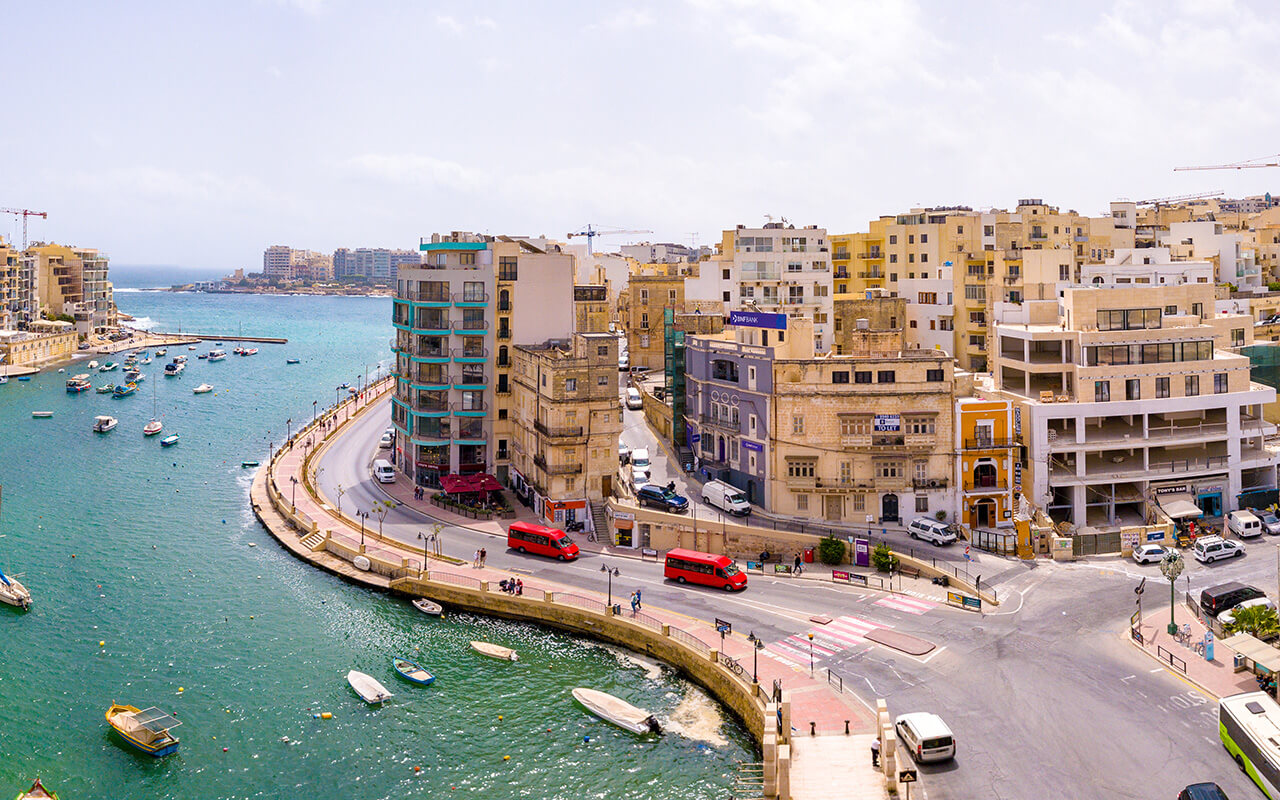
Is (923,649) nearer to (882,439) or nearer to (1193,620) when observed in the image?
(1193,620)

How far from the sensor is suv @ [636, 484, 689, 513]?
65688 millimetres

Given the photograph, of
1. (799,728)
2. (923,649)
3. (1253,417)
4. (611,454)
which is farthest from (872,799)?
(1253,417)

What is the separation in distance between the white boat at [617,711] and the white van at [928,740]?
1099 cm

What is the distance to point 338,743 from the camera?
4281 cm

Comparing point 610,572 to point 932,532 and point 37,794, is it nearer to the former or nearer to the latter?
point 932,532

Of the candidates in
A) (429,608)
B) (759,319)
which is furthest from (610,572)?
(759,319)

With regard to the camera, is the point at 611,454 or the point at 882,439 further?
the point at 611,454

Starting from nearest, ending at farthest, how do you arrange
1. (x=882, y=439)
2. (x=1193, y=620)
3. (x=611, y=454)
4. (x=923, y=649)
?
1. (x=923, y=649)
2. (x=1193, y=620)
3. (x=882, y=439)
4. (x=611, y=454)

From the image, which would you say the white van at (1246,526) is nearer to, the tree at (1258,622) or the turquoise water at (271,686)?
the tree at (1258,622)

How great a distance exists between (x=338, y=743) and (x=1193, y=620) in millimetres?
40696

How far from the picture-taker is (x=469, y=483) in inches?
2842

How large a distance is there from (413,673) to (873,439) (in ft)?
106

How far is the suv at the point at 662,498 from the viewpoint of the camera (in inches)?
2586

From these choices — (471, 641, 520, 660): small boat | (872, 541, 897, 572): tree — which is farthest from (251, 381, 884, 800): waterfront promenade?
(872, 541, 897, 572): tree
